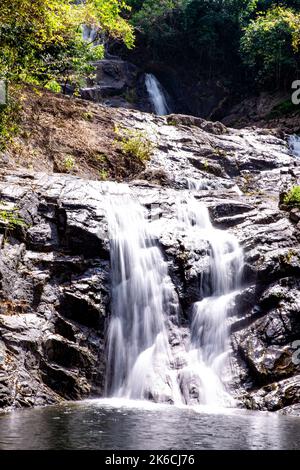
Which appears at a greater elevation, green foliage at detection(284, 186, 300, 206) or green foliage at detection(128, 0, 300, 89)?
green foliage at detection(128, 0, 300, 89)

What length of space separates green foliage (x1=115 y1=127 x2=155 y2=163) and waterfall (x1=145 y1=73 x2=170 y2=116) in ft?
38.4

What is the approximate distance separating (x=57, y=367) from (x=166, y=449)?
4.15m

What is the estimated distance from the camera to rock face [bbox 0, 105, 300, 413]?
895 cm

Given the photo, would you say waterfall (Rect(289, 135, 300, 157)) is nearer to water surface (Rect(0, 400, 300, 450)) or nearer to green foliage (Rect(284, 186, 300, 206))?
green foliage (Rect(284, 186, 300, 206))

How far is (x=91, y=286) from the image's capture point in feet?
34.0

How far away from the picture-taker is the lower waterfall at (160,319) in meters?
9.45

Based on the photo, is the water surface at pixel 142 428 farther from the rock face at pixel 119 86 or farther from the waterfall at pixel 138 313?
the rock face at pixel 119 86

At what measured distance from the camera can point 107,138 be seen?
18516 millimetres

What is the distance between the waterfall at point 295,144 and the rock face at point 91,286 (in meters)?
10.00

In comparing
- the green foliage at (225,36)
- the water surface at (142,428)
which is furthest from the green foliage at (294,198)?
the green foliage at (225,36)

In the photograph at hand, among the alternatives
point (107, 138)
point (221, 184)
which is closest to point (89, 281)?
point (221, 184)

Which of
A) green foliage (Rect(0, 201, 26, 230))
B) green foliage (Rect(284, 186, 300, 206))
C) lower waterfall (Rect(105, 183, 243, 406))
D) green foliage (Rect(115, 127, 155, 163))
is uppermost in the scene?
green foliage (Rect(115, 127, 155, 163))

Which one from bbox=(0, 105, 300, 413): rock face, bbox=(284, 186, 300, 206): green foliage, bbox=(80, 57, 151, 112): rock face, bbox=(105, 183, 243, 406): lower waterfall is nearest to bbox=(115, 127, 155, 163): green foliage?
bbox=(0, 105, 300, 413): rock face
